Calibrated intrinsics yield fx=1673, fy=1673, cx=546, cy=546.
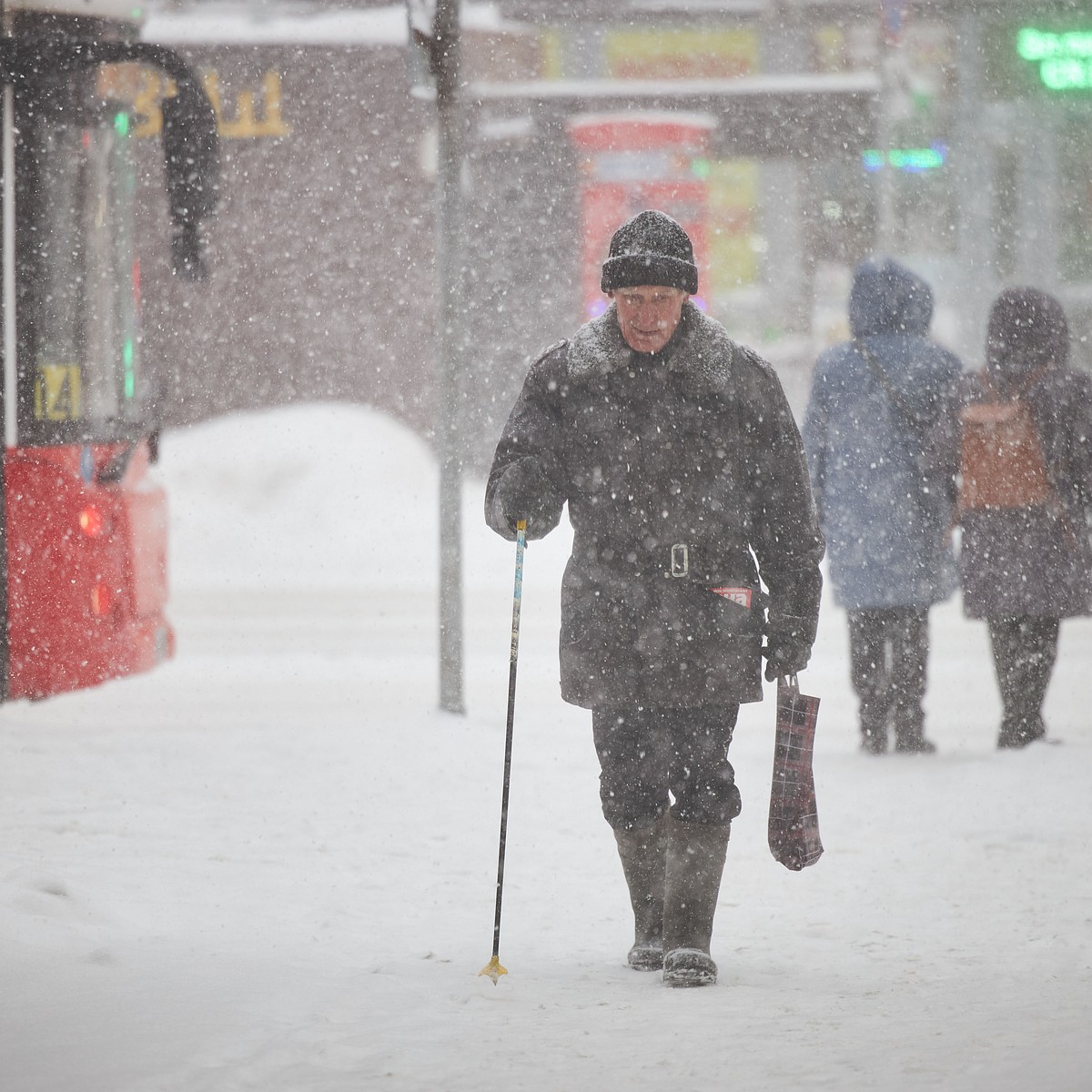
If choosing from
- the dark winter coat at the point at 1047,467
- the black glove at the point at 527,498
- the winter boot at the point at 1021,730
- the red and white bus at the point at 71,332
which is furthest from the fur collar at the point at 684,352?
the red and white bus at the point at 71,332

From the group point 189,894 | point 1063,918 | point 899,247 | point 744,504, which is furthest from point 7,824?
point 899,247

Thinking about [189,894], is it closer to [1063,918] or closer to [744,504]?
[744,504]

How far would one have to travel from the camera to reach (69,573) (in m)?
7.06

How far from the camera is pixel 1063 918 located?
171 inches

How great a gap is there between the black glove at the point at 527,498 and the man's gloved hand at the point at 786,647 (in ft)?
1.85

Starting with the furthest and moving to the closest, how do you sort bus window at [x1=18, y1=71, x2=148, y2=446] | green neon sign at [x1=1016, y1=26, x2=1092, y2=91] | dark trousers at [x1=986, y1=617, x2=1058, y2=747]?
green neon sign at [x1=1016, y1=26, x2=1092, y2=91] < bus window at [x1=18, y1=71, x2=148, y2=446] < dark trousers at [x1=986, y1=617, x2=1058, y2=747]

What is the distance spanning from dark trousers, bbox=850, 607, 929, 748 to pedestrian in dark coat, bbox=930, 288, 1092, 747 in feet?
0.86

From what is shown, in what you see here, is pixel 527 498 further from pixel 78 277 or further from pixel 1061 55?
pixel 1061 55

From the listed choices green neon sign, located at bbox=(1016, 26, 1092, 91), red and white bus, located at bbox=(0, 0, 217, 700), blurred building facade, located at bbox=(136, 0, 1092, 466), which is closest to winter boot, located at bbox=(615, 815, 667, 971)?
red and white bus, located at bbox=(0, 0, 217, 700)

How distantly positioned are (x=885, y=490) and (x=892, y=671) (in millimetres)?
716

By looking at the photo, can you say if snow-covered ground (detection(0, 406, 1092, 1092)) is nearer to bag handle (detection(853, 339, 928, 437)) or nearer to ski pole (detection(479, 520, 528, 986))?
ski pole (detection(479, 520, 528, 986))

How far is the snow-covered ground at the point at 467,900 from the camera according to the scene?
9.72 ft

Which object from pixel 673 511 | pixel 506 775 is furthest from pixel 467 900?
pixel 673 511

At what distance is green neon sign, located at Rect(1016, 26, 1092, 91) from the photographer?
67.8ft
